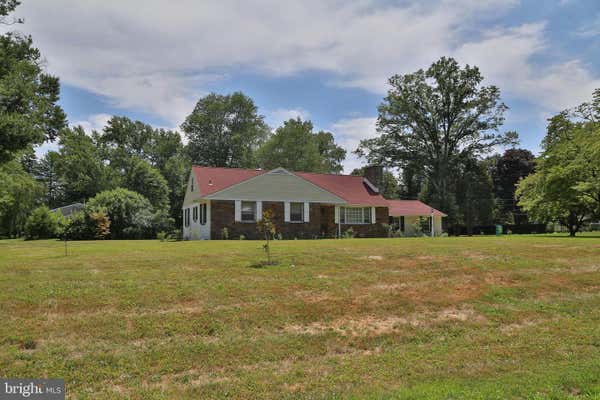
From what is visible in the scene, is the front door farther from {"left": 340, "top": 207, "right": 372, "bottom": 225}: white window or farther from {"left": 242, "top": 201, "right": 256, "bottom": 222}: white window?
{"left": 340, "top": 207, "right": 372, "bottom": 225}: white window

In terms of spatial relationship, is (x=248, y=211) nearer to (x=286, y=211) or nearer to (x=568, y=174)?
(x=286, y=211)

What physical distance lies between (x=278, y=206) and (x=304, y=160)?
91.0 feet

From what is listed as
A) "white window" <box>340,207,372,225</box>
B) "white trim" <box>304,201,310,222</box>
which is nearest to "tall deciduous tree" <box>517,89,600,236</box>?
"white window" <box>340,207,372,225</box>

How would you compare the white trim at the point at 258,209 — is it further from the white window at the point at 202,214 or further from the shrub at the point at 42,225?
the shrub at the point at 42,225

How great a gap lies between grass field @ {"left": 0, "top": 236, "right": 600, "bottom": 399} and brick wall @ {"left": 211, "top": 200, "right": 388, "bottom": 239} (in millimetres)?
15036

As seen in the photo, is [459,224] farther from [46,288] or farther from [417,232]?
[46,288]

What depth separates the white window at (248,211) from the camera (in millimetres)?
29156

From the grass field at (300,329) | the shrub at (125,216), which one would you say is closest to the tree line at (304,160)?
the shrub at (125,216)

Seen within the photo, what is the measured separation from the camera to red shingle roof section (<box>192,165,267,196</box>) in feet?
97.1

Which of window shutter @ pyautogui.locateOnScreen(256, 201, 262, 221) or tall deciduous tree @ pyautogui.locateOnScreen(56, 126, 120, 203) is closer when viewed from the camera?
window shutter @ pyautogui.locateOnScreen(256, 201, 262, 221)

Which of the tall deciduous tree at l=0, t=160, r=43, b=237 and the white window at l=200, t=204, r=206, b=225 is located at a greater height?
the tall deciduous tree at l=0, t=160, r=43, b=237

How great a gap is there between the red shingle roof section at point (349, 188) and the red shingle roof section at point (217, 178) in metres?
4.15

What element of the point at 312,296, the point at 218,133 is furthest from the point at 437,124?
the point at 312,296

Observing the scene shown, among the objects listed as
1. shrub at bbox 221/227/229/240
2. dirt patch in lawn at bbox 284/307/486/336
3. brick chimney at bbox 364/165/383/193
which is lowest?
dirt patch in lawn at bbox 284/307/486/336
